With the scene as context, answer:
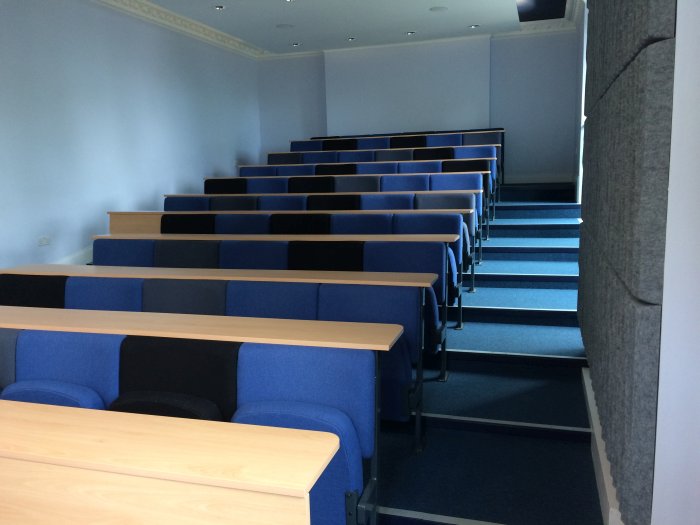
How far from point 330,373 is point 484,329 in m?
2.14

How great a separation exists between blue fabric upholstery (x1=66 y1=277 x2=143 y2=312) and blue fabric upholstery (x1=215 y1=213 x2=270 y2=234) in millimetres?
1585

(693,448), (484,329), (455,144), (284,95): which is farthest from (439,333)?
(284,95)

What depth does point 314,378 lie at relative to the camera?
1.68m

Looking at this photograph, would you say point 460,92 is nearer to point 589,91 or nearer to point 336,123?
point 336,123

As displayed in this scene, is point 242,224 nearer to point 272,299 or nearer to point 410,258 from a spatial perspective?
point 410,258

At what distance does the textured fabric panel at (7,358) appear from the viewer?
6.24 ft

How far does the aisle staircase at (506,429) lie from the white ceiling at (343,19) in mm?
4017

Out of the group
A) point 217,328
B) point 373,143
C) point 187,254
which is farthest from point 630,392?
point 373,143

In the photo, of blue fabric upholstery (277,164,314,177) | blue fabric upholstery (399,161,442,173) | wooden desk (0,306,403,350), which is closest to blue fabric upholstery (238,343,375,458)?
wooden desk (0,306,403,350)

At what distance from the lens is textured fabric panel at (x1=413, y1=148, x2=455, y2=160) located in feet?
22.8

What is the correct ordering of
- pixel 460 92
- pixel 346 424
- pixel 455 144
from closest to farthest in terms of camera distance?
1. pixel 346 424
2. pixel 455 144
3. pixel 460 92

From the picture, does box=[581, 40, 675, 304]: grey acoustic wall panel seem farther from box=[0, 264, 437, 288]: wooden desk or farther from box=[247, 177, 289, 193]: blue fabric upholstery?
box=[247, 177, 289, 193]: blue fabric upholstery

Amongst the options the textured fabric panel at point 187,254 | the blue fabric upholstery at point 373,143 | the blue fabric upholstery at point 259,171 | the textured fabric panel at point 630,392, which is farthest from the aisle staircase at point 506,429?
the blue fabric upholstery at point 373,143

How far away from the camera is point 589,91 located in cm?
260
